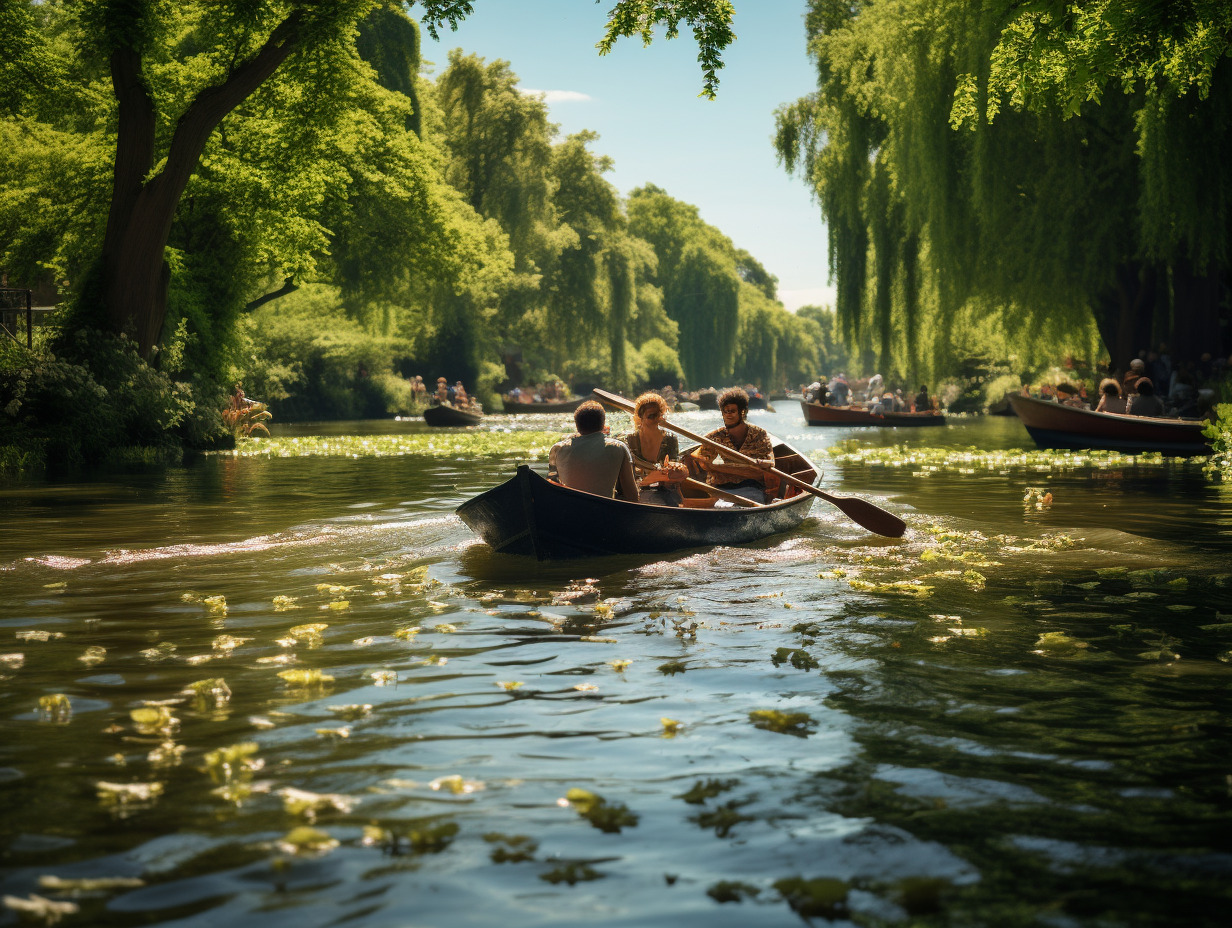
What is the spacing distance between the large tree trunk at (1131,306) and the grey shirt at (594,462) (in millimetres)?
16152

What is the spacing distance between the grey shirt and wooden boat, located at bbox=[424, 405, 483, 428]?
2536 centimetres

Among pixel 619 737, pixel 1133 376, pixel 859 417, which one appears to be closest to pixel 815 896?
pixel 619 737

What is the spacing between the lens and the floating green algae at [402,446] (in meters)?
21.3

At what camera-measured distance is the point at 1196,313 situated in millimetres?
20719

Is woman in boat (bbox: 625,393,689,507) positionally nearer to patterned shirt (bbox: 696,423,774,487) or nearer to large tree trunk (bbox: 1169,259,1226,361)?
patterned shirt (bbox: 696,423,774,487)

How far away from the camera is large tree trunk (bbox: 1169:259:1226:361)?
806 inches

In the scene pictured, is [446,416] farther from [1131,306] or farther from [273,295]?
[1131,306]

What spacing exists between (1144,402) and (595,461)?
13314mm

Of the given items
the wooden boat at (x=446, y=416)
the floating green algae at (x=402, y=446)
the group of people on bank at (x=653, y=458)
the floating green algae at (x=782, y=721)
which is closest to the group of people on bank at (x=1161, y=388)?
the floating green algae at (x=402, y=446)

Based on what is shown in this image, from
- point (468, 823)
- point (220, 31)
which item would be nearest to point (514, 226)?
point (220, 31)

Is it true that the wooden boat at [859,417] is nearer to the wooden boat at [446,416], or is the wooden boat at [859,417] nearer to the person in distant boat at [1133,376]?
the wooden boat at [446,416]

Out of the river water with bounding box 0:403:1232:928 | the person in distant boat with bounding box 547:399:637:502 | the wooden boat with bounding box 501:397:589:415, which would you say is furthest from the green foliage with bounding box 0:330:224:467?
the wooden boat with bounding box 501:397:589:415

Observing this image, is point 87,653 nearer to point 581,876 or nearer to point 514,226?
point 581,876

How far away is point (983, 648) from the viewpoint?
5508 millimetres
